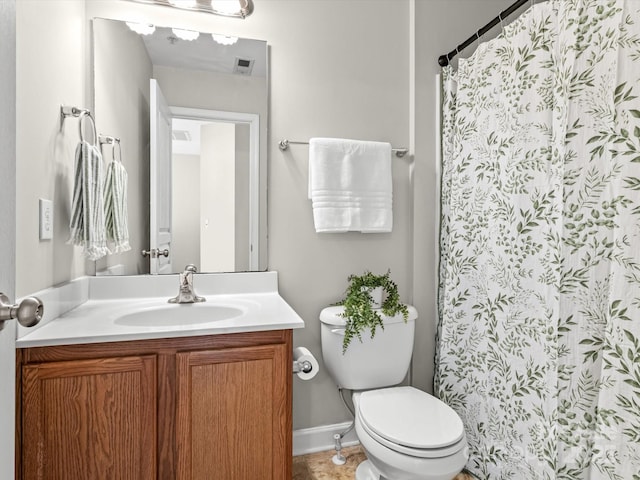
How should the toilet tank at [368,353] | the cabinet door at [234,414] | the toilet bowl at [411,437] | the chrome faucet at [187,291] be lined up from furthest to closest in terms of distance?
the toilet tank at [368,353] < the chrome faucet at [187,291] < the toilet bowl at [411,437] < the cabinet door at [234,414]

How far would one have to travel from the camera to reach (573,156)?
4.14ft

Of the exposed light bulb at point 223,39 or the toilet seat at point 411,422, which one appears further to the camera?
the exposed light bulb at point 223,39

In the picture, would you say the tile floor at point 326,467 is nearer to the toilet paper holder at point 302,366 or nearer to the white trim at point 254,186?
the toilet paper holder at point 302,366

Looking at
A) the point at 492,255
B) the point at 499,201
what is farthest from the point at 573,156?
the point at 492,255

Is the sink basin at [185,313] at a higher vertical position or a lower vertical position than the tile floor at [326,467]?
higher

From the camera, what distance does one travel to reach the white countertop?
1.12 meters

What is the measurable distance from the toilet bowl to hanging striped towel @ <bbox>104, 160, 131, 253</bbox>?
→ 1.20 meters

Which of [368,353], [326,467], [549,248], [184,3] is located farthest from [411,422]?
[184,3]

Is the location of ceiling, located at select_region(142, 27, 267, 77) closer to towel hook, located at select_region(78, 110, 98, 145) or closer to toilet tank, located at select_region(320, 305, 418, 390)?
towel hook, located at select_region(78, 110, 98, 145)

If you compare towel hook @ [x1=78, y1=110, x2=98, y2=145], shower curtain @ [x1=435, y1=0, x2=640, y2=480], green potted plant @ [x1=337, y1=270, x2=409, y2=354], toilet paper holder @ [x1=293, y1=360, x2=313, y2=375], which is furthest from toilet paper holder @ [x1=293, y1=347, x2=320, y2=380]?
towel hook @ [x1=78, y1=110, x2=98, y2=145]

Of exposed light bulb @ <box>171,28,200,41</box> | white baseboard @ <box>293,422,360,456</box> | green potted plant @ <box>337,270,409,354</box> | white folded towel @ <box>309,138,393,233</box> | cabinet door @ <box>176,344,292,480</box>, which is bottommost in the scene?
white baseboard @ <box>293,422,360,456</box>

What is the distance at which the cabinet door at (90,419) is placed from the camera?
1051 mm

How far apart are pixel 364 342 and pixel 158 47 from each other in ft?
5.22

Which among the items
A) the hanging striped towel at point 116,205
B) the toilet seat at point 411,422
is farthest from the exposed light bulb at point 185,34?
the toilet seat at point 411,422
